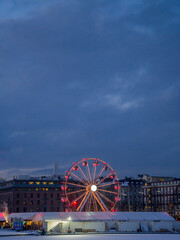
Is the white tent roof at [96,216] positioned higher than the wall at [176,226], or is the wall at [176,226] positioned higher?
the white tent roof at [96,216]

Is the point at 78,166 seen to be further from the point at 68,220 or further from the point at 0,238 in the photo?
the point at 0,238

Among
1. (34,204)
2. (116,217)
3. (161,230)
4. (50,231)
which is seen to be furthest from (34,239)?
(34,204)

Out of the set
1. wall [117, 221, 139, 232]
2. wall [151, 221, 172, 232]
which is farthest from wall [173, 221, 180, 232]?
wall [117, 221, 139, 232]

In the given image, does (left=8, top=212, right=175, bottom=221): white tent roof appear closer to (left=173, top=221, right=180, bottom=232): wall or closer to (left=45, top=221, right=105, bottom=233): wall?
(left=45, top=221, right=105, bottom=233): wall

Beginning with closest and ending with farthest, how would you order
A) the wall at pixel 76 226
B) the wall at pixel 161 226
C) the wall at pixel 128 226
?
the wall at pixel 76 226 → the wall at pixel 128 226 → the wall at pixel 161 226

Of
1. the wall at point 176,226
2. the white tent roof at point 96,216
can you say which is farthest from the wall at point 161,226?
the wall at point 176,226

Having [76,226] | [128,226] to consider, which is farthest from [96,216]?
[128,226]

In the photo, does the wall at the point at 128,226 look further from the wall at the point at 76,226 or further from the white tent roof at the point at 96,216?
the wall at the point at 76,226

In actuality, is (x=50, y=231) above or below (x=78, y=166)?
below

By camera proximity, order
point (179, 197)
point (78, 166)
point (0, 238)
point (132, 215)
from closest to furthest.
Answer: point (0, 238) → point (132, 215) → point (78, 166) → point (179, 197)

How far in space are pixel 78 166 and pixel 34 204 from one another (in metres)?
99.8

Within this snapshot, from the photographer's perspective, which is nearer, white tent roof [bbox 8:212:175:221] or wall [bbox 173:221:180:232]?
white tent roof [bbox 8:212:175:221]

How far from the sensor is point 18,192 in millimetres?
199375

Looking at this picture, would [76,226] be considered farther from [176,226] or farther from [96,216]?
[176,226]
